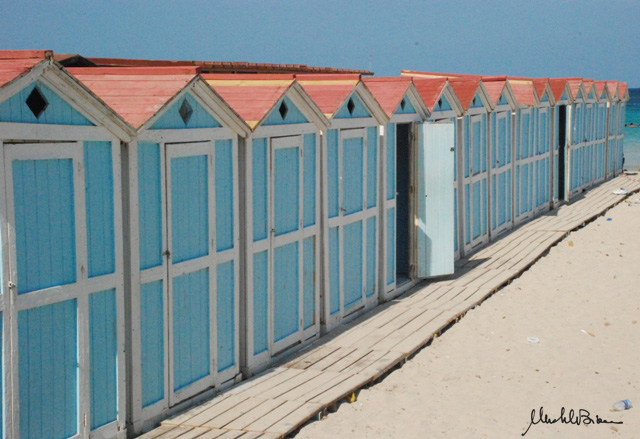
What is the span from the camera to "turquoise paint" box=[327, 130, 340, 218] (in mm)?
9227

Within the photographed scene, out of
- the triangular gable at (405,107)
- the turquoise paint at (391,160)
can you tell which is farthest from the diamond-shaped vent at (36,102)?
the triangular gable at (405,107)

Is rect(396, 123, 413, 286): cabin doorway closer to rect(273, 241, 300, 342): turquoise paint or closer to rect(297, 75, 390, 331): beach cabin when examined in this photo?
rect(297, 75, 390, 331): beach cabin

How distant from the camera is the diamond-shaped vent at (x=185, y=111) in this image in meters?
6.71

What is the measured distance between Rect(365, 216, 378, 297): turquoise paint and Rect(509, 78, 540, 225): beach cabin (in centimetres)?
624

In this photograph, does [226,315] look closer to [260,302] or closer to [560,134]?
[260,302]

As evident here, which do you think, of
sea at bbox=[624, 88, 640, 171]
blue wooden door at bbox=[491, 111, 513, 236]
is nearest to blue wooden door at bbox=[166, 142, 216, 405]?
blue wooden door at bbox=[491, 111, 513, 236]

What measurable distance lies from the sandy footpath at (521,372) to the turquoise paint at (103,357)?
1.42 meters

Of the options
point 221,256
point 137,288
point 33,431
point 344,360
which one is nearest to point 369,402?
point 344,360

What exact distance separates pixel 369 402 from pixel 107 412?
2326mm

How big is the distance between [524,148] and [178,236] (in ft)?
36.2

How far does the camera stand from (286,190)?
27.4 ft

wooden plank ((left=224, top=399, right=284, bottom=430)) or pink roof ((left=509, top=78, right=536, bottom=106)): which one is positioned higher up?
pink roof ((left=509, top=78, right=536, bottom=106))

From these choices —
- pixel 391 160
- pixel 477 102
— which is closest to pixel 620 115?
pixel 477 102

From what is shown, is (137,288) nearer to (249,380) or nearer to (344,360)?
(249,380)
